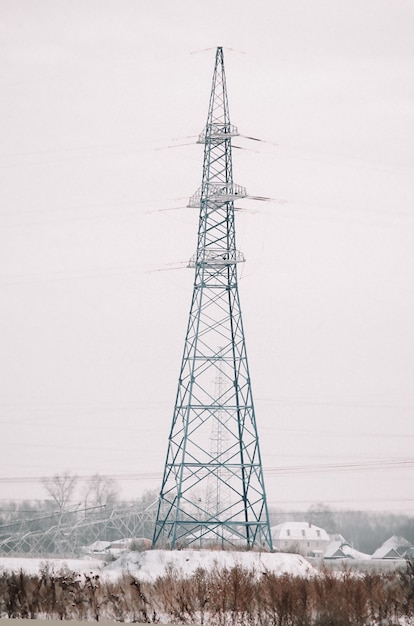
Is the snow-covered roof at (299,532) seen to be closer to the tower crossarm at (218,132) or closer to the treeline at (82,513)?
the treeline at (82,513)

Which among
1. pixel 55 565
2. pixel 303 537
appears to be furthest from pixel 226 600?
pixel 303 537

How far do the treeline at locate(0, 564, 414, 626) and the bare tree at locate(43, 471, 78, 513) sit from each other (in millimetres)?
18103

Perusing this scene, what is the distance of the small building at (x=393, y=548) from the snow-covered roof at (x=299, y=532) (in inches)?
490

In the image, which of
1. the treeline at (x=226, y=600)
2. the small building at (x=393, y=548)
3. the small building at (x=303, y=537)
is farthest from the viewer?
the small building at (x=303, y=537)

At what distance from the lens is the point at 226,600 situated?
15273 millimetres

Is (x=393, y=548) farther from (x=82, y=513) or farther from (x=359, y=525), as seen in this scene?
(x=82, y=513)

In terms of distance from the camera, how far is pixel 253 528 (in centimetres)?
2273

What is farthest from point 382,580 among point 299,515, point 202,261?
point 299,515

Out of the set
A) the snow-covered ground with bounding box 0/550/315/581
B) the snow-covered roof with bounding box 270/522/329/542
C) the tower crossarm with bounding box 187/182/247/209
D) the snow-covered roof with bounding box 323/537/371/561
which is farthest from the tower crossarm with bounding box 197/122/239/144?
the snow-covered roof with bounding box 270/522/329/542

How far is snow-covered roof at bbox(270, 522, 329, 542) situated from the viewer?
43.4 metres

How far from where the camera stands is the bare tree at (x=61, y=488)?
35.1 metres

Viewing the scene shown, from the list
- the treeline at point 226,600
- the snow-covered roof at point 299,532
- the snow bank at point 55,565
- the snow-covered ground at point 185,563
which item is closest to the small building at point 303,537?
the snow-covered roof at point 299,532

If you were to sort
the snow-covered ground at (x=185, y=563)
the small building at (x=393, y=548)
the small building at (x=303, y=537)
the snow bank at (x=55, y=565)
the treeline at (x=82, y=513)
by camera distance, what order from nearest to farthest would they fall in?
1. the snow-covered ground at (x=185, y=563)
2. the snow bank at (x=55, y=565)
3. the small building at (x=393, y=548)
4. the treeline at (x=82, y=513)
5. the small building at (x=303, y=537)

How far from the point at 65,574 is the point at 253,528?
612cm
